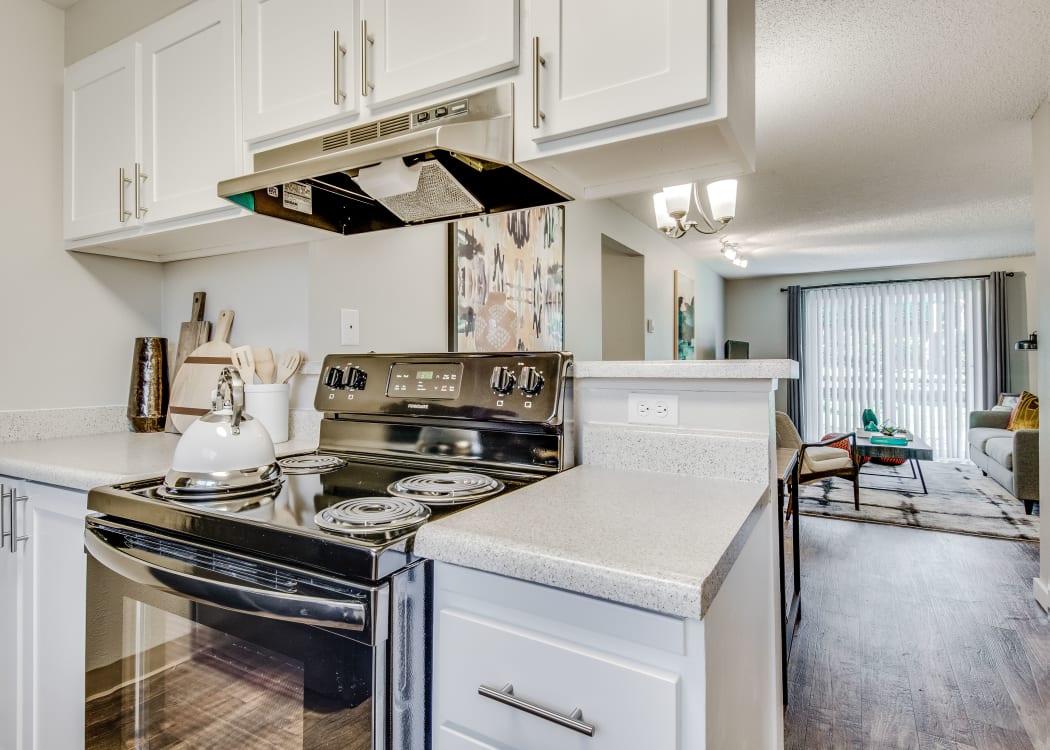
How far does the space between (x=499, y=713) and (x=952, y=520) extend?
4.60 meters

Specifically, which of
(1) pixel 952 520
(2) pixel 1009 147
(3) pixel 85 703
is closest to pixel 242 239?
(3) pixel 85 703

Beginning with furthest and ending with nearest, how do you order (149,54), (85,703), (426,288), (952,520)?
(952,520) → (426,288) → (149,54) → (85,703)

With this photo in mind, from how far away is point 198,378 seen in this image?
6.21 feet

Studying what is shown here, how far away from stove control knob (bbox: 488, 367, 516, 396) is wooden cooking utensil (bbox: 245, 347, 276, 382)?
883 mm

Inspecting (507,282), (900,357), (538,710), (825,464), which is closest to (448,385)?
(538,710)

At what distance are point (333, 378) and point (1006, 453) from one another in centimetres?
533

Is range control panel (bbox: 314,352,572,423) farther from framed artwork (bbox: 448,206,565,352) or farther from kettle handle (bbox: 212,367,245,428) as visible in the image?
framed artwork (bbox: 448,206,565,352)

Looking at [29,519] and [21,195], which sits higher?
[21,195]

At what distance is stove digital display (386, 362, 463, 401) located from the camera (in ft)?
4.60

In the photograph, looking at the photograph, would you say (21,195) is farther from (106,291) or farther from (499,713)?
(499,713)

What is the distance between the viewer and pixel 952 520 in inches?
162

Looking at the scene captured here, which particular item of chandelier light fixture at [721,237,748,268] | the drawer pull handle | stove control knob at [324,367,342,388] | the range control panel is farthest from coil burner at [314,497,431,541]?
chandelier light fixture at [721,237,748,268]

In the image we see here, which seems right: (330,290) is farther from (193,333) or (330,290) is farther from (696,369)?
(696,369)

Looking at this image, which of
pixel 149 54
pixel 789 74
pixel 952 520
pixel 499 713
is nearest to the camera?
pixel 499 713
